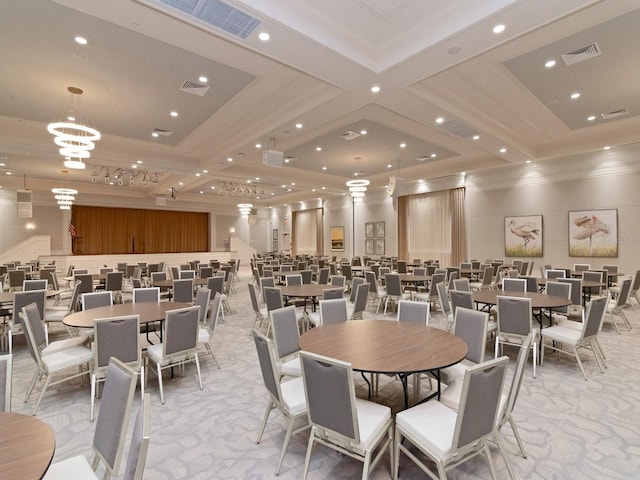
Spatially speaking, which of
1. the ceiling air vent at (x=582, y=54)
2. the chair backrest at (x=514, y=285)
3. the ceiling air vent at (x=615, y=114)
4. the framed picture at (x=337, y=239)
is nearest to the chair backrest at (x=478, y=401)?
the chair backrest at (x=514, y=285)

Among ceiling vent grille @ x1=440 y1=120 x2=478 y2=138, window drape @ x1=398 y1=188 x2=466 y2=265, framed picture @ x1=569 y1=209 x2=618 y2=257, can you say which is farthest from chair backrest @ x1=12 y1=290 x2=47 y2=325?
framed picture @ x1=569 y1=209 x2=618 y2=257

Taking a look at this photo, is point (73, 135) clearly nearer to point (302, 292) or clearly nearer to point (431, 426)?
point (302, 292)

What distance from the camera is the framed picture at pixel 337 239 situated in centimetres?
1911

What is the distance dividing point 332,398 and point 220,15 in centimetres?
414

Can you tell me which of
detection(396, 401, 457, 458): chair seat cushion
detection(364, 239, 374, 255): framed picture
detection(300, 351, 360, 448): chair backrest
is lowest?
detection(396, 401, 457, 458): chair seat cushion

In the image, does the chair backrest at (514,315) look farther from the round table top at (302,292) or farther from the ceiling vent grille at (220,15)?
the ceiling vent grille at (220,15)

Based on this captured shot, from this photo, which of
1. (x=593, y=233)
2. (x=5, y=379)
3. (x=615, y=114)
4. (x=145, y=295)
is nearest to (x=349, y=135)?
(x=615, y=114)

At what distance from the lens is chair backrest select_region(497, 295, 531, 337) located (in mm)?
4242

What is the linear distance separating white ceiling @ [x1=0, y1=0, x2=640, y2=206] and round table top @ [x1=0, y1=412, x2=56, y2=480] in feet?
13.0

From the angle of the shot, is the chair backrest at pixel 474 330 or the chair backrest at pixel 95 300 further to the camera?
the chair backrest at pixel 95 300

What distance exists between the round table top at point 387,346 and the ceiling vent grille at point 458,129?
552 centimetres

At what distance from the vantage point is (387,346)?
296cm

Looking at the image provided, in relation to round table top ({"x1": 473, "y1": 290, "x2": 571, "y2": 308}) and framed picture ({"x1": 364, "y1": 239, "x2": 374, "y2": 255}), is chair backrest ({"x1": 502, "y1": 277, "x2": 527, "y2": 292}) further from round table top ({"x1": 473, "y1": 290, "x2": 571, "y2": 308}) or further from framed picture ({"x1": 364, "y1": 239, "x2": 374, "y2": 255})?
framed picture ({"x1": 364, "y1": 239, "x2": 374, "y2": 255})

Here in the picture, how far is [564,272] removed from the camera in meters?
7.93
